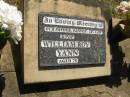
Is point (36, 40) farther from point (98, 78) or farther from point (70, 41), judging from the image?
point (98, 78)

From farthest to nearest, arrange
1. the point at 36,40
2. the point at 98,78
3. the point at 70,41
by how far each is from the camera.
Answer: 1. the point at 98,78
2. the point at 70,41
3. the point at 36,40

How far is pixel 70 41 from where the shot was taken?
377 centimetres

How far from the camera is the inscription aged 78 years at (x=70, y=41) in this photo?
3.52 m

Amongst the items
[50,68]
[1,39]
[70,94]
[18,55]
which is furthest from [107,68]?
[1,39]

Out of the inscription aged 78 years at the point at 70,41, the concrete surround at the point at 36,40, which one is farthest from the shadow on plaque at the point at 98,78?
the inscription aged 78 years at the point at 70,41

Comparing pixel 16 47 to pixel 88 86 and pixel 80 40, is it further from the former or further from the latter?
pixel 88 86

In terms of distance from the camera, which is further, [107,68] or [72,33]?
[107,68]

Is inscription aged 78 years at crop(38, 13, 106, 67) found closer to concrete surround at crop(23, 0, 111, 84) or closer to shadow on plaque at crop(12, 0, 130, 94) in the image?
concrete surround at crop(23, 0, 111, 84)

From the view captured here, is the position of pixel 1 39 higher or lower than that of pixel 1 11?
lower

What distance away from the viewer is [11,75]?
3311 millimetres

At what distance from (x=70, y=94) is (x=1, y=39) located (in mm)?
1095

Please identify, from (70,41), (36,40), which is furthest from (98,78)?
(36,40)

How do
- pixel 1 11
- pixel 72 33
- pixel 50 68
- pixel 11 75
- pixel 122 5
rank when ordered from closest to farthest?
pixel 1 11, pixel 11 75, pixel 50 68, pixel 72 33, pixel 122 5

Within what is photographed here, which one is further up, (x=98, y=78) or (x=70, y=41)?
(x=70, y=41)
